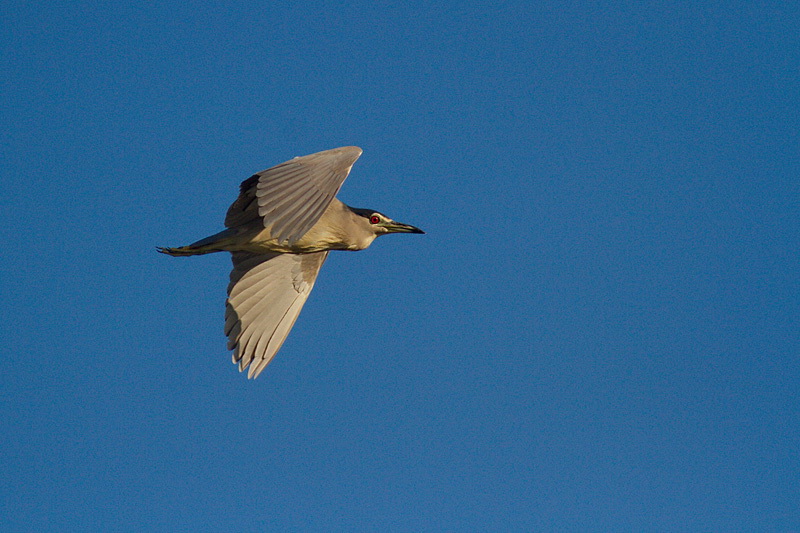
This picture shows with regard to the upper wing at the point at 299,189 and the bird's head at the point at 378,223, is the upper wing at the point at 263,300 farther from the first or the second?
the upper wing at the point at 299,189

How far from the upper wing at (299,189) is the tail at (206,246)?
1.01 meters

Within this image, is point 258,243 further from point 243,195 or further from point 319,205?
point 319,205

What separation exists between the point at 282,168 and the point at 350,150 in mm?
876

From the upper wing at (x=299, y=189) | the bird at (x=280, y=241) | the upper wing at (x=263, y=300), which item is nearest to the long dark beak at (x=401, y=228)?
the bird at (x=280, y=241)

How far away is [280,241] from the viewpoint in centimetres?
870

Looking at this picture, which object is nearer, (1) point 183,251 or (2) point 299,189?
(2) point 299,189

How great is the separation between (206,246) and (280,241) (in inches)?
87.4

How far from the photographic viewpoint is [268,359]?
11.5 metres

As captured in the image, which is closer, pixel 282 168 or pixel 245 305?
pixel 282 168

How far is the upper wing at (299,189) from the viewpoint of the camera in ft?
28.5

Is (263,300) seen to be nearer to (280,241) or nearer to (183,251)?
(183,251)

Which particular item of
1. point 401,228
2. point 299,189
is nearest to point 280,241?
point 299,189

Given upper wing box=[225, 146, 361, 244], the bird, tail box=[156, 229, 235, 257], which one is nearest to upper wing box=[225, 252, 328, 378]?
the bird

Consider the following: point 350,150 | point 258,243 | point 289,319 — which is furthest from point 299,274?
point 350,150
